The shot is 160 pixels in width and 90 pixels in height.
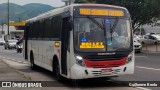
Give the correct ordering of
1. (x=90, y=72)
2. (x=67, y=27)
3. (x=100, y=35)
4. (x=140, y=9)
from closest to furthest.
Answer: (x=90, y=72)
(x=100, y=35)
(x=67, y=27)
(x=140, y=9)

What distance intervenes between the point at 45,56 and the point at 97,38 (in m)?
4.30

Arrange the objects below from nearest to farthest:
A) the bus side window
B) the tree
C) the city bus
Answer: the city bus → the bus side window → the tree

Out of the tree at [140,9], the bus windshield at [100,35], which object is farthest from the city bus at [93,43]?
the tree at [140,9]

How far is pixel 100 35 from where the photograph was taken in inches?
501

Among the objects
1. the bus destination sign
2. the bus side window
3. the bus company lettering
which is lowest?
the bus company lettering

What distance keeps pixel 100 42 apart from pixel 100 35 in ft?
0.84

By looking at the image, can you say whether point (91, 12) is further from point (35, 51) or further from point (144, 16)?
point (144, 16)

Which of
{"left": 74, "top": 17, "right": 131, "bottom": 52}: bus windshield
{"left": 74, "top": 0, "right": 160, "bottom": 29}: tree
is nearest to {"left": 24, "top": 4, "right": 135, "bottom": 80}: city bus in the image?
{"left": 74, "top": 17, "right": 131, "bottom": 52}: bus windshield

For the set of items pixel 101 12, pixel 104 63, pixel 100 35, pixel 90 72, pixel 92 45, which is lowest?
pixel 90 72

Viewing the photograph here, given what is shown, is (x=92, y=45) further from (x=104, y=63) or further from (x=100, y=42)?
(x=104, y=63)

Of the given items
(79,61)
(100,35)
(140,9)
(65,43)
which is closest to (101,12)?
(100,35)

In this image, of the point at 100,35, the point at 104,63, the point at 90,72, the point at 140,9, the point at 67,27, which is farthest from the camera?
the point at 140,9

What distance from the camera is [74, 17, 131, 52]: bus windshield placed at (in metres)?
12.5

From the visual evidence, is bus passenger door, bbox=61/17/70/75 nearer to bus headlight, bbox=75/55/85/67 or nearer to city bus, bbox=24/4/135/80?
city bus, bbox=24/4/135/80
